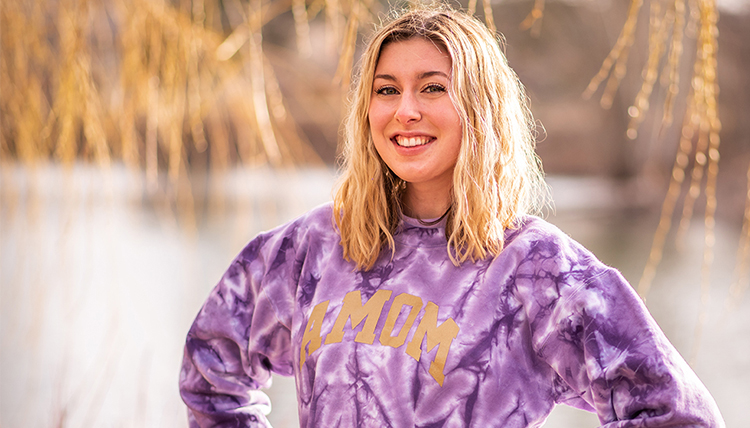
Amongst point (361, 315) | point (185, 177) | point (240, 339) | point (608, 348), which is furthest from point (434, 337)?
point (185, 177)

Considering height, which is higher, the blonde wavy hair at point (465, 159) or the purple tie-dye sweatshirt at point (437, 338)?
the blonde wavy hair at point (465, 159)

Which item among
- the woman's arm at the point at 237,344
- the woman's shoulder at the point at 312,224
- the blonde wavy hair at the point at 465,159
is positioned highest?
the blonde wavy hair at the point at 465,159

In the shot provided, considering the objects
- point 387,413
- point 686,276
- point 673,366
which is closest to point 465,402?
point 387,413

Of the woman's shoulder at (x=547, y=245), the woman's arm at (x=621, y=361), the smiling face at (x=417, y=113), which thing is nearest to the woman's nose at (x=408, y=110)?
the smiling face at (x=417, y=113)

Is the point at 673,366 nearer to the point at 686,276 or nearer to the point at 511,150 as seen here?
the point at 511,150

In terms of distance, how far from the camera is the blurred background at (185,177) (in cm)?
122

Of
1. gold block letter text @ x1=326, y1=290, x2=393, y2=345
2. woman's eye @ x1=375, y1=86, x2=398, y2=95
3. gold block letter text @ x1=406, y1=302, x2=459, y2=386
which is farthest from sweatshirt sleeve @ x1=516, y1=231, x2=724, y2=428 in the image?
woman's eye @ x1=375, y1=86, x2=398, y2=95

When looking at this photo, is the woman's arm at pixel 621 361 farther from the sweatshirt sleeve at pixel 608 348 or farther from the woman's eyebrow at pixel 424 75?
the woman's eyebrow at pixel 424 75

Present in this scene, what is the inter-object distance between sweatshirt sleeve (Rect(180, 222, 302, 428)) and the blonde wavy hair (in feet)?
0.42

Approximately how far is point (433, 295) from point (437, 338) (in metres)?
0.06

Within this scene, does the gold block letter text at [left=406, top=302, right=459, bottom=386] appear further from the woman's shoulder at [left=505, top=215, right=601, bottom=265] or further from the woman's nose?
the woman's nose

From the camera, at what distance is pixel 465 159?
→ 1012 millimetres

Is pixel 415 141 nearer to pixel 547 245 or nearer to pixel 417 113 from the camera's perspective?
pixel 417 113

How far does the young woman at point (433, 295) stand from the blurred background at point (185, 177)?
0.11 m
